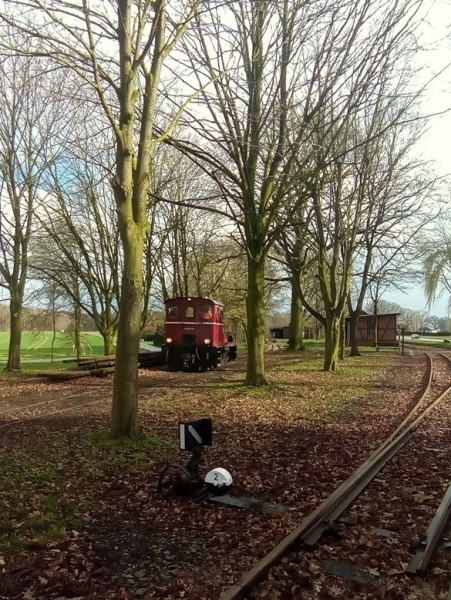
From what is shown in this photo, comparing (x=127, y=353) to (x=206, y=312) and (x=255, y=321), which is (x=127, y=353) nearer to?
(x=255, y=321)

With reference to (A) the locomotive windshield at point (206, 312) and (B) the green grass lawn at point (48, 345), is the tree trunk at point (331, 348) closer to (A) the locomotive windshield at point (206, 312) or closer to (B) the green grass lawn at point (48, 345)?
(A) the locomotive windshield at point (206, 312)

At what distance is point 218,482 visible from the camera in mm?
5605

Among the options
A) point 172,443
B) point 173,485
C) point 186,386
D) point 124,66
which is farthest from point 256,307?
point 173,485

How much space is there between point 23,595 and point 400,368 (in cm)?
2092

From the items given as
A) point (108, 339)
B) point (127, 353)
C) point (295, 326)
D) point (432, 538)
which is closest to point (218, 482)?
point (432, 538)

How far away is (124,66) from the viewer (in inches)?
307

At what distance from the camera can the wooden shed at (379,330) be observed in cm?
4809

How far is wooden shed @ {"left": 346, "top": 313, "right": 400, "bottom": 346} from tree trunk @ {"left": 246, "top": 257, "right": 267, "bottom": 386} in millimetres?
34872

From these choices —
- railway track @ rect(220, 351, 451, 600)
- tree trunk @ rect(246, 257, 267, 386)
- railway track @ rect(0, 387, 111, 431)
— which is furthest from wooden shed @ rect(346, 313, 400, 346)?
railway track @ rect(220, 351, 451, 600)

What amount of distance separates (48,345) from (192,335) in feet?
146

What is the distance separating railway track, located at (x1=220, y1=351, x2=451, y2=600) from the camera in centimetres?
377

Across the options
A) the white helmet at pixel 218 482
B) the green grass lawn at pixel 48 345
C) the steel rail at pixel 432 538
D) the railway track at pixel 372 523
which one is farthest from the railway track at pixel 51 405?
the green grass lawn at pixel 48 345

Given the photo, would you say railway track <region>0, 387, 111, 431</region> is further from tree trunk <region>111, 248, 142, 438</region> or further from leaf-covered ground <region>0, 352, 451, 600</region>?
tree trunk <region>111, 248, 142, 438</region>

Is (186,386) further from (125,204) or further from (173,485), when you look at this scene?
(173,485)
